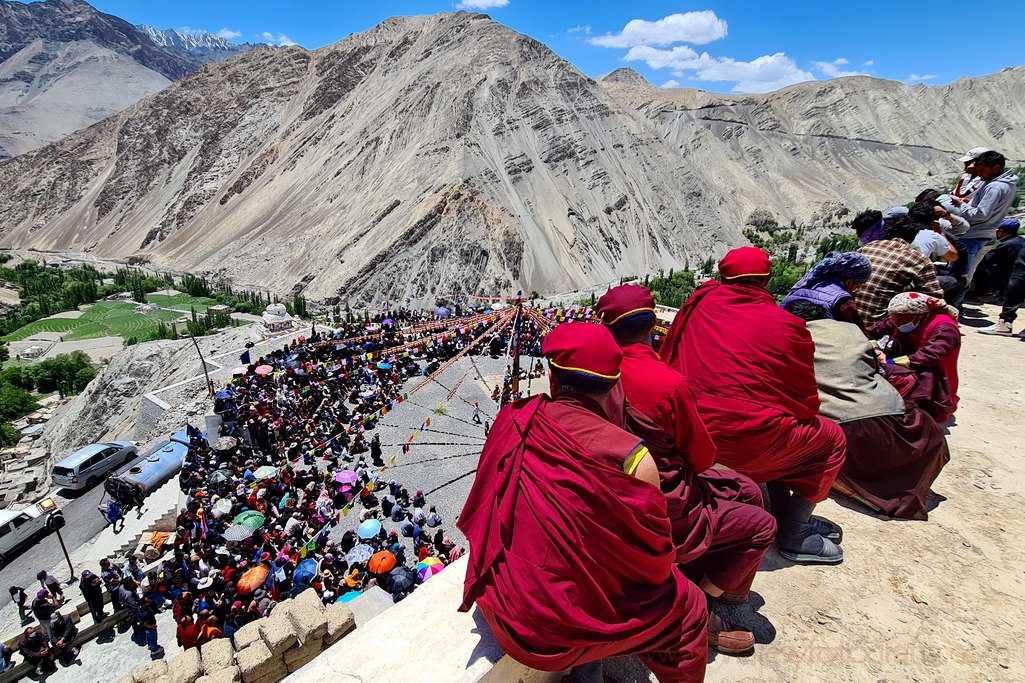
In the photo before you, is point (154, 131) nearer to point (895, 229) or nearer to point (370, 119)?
point (370, 119)

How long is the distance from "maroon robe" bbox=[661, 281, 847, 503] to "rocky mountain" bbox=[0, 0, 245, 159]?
13474 centimetres

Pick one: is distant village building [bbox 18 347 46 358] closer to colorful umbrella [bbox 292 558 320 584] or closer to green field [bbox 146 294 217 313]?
green field [bbox 146 294 217 313]

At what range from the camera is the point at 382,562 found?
771 centimetres

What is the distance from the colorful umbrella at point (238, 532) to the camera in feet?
28.4

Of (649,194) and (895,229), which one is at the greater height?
(649,194)

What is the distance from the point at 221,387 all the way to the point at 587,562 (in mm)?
18317

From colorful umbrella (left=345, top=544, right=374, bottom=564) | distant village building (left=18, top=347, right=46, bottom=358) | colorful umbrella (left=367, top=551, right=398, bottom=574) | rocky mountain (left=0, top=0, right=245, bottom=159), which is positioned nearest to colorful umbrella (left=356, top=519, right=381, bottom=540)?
colorful umbrella (left=345, top=544, right=374, bottom=564)

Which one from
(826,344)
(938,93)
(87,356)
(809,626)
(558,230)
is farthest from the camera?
(938,93)

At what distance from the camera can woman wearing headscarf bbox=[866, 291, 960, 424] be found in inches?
144

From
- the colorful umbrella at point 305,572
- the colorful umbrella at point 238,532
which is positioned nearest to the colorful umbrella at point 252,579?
the colorful umbrella at point 305,572

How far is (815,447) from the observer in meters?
2.80

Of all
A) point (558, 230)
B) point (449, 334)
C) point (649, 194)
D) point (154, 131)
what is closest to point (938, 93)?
point (649, 194)

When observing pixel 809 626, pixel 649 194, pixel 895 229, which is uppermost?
pixel 649 194

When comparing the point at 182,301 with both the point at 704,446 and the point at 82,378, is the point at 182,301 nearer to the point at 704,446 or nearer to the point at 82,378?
the point at 82,378
